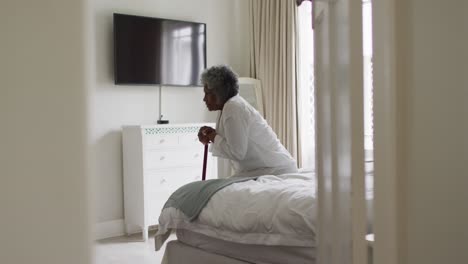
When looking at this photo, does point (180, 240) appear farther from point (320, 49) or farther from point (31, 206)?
point (31, 206)

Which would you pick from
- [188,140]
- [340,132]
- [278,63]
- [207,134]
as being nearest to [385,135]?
[340,132]

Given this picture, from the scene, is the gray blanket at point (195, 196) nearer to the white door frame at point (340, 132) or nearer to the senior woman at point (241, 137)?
the senior woman at point (241, 137)

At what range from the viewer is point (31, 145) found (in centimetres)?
54

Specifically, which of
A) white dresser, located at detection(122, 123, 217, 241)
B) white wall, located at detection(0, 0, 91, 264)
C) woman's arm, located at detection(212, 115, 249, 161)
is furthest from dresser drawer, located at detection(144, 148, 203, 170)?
white wall, located at detection(0, 0, 91, 264)

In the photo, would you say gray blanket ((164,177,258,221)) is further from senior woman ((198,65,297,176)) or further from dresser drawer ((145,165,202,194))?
dresser drawer ((145,165,202,194))

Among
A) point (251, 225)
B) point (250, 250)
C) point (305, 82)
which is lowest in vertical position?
point (250, 250)

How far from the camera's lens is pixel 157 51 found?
16.2 ft

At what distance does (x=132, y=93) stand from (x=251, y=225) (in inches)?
115

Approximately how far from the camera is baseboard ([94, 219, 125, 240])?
465 cm

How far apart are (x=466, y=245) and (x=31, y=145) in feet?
2.94

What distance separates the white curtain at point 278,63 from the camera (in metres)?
5.07

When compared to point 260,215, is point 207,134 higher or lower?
higher

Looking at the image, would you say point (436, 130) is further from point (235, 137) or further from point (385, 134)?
point (235, 137)

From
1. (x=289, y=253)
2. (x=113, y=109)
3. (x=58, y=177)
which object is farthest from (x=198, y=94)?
(x=58, y=177)
